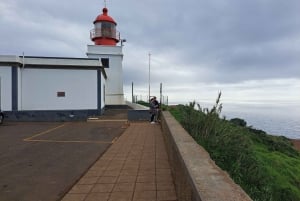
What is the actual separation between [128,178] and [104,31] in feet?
86.2

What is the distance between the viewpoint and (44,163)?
772cm

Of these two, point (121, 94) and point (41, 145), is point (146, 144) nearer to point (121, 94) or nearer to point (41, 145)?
point (41, 145)

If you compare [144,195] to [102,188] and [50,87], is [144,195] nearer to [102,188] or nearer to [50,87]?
[102,188]

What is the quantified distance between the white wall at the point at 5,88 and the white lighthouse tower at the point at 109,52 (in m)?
10.7

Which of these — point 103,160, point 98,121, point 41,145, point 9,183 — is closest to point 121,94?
point 98,121

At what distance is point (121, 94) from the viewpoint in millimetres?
31656

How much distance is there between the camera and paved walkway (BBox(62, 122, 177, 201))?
5160mm

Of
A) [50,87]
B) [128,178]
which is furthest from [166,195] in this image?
[50,87]

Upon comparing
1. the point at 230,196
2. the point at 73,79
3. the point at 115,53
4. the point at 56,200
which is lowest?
the point at 56,200

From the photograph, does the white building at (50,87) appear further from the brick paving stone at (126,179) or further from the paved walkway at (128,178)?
the brick paving stone at (126,179)

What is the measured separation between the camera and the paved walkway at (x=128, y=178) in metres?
5.16

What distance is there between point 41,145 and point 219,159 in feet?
19.9

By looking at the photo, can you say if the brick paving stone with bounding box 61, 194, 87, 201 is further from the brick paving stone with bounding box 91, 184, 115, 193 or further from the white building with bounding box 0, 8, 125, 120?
the white building with bounding box 0, 8, 125, 120

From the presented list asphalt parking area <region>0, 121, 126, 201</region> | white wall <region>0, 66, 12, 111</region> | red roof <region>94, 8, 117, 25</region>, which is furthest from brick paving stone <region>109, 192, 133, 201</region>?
red roof <region>94, 8, 117, 25</region>
